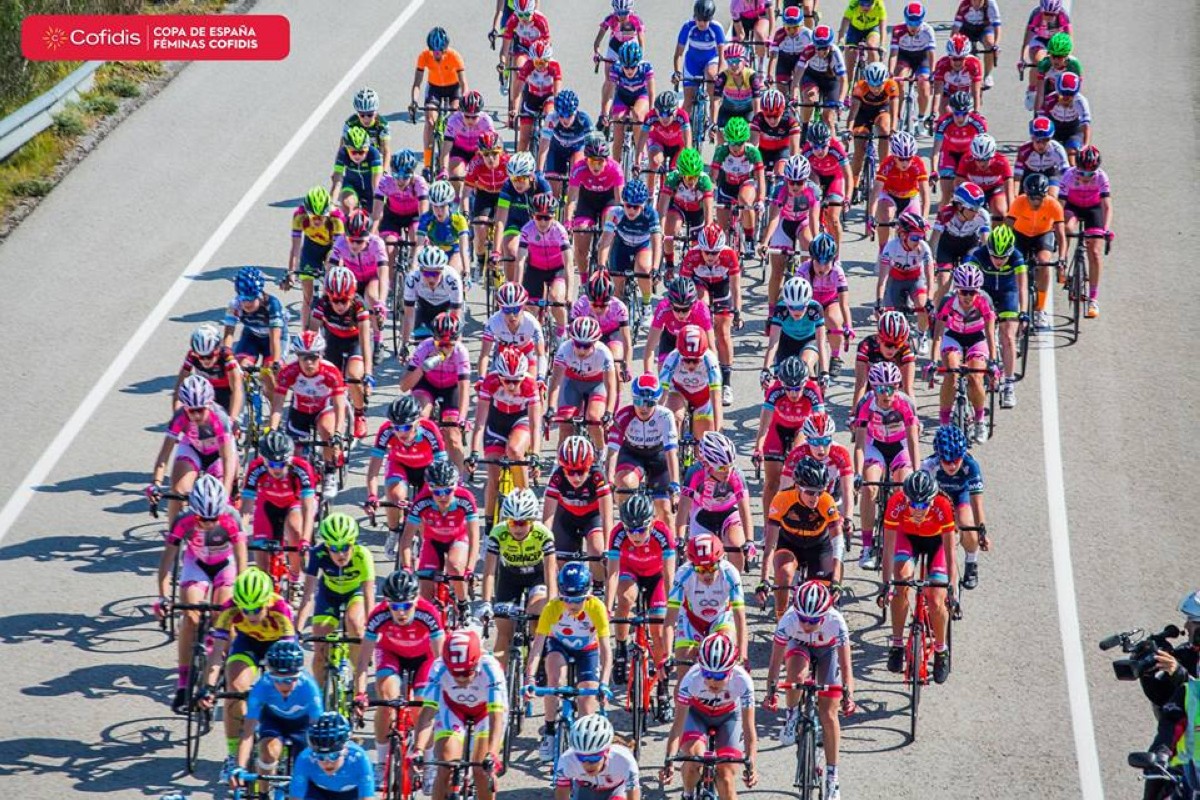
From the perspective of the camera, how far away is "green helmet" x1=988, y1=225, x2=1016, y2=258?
25.1 metres

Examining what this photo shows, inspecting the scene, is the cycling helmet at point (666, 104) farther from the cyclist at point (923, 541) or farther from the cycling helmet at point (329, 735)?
the cycling helmet at point (329, 735)

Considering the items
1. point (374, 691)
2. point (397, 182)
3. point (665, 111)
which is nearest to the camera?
point (374, 691)

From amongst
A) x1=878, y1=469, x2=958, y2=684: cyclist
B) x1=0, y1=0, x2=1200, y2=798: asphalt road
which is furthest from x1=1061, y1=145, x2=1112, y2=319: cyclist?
x1=878, y1=469, x2=958, y2=684: cyclist

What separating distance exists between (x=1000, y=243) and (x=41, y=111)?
15.1m

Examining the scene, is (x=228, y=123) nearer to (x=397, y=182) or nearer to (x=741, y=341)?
(x=397, y=182)

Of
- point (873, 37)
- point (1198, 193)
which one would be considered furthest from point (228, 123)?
point (1198, 193)

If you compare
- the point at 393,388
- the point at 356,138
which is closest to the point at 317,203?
the point at 356,138

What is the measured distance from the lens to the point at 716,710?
1745cm

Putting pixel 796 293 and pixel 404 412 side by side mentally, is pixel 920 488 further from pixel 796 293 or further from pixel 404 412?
pixel 404 412

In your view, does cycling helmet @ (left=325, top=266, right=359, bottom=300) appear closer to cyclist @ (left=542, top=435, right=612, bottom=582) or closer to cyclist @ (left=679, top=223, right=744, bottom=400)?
cyclist @ (left=679, top=223, right=744, bottom=400)

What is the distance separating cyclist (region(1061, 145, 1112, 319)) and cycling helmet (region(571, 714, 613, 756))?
42.9ft

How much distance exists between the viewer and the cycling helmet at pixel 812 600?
18.2 m

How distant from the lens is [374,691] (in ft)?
59.8

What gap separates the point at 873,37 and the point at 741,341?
25.9ft
